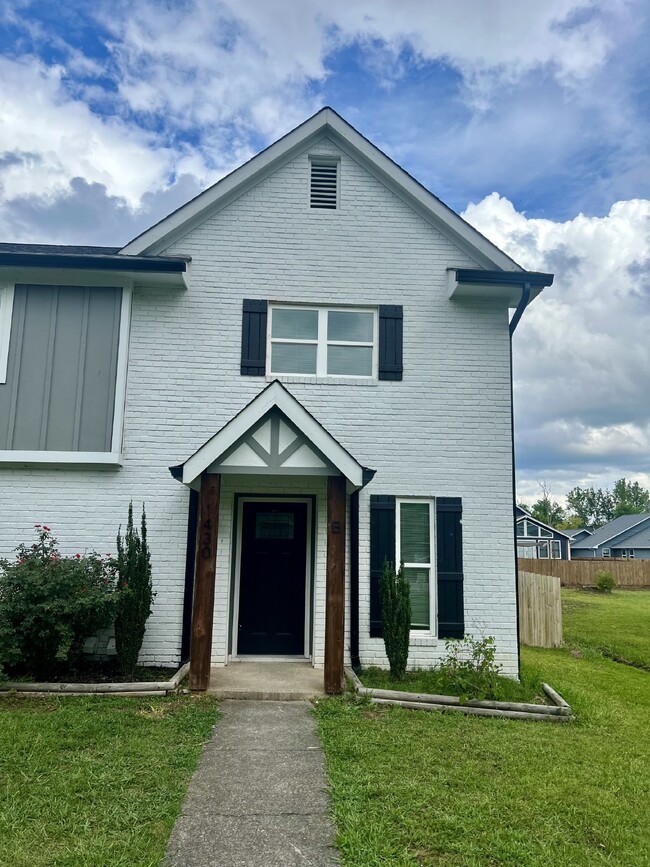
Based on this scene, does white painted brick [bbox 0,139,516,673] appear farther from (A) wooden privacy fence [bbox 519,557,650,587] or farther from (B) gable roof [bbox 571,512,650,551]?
(B) gable roof [bbox 571,512,650,551]

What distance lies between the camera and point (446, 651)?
318 inches

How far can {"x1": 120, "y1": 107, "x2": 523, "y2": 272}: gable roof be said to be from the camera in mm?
8758

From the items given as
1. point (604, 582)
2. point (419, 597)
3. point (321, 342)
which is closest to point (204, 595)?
point (419, 597)

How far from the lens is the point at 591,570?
31.5 meters

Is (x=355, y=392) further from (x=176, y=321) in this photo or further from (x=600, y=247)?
(x=600, y=247)

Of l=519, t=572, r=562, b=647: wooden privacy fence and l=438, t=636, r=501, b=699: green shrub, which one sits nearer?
l=438, t=636, r=501, b=699: green shrub

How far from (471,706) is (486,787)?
2.15 meters

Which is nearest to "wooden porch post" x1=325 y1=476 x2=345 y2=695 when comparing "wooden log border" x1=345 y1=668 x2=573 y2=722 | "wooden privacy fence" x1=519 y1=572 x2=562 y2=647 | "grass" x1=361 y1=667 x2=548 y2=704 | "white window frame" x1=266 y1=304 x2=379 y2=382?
"wooden log border" x1=345 y1=668 x2=573 y2=722

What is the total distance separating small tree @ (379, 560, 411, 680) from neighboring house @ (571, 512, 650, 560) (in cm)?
4885

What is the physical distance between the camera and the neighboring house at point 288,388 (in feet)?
26.7

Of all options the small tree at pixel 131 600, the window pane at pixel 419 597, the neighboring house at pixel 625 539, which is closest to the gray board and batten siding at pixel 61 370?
the small tree at pixel 131 600

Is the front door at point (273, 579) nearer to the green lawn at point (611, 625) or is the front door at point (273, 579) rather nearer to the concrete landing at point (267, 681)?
the concrete landing at point (267, 681)

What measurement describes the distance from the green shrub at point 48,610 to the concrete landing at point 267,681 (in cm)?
162

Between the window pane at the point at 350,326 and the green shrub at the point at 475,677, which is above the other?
the window pane at the point at 350,326
